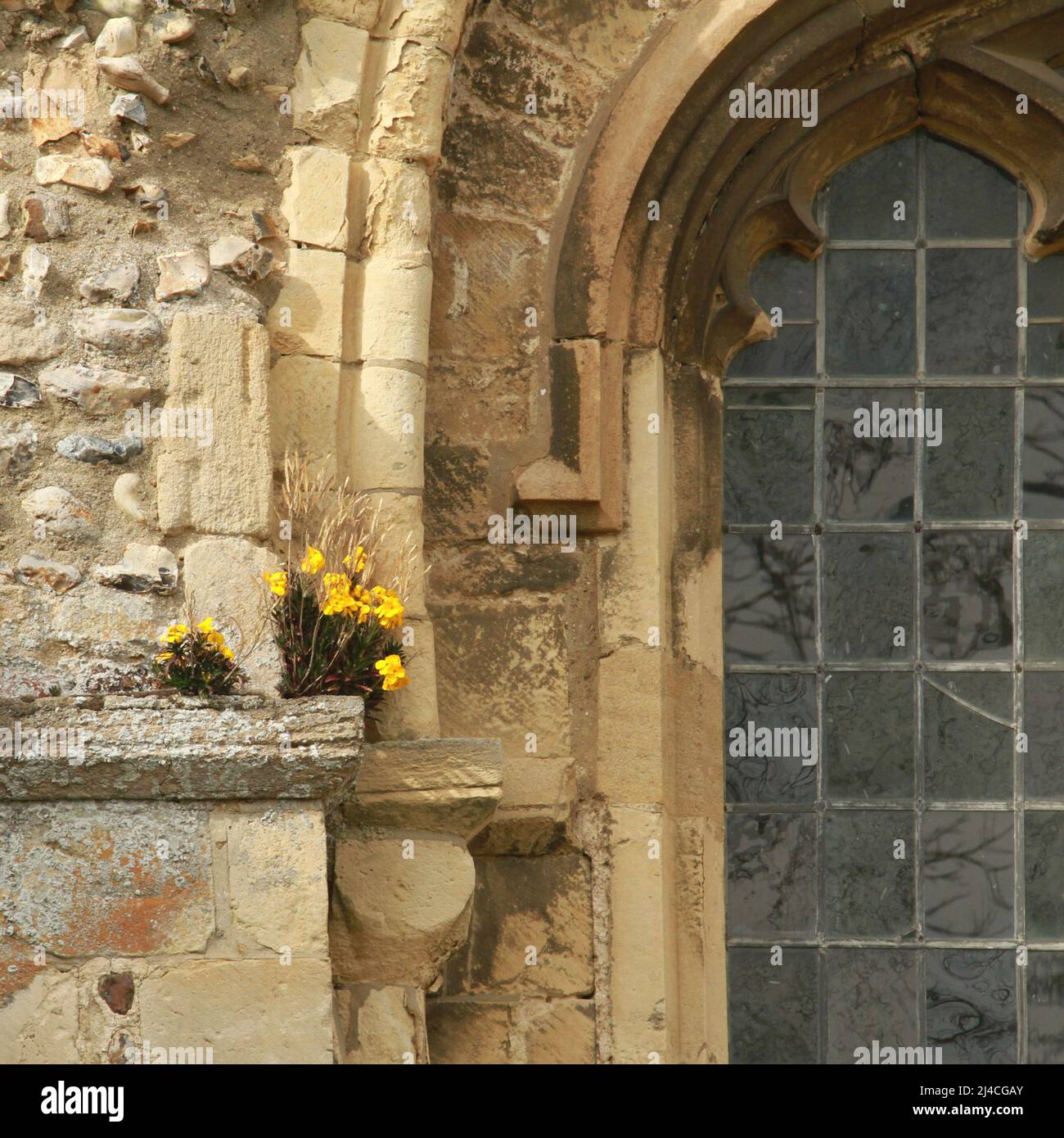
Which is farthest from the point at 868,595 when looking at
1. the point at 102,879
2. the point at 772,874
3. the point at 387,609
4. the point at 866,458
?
the point at 102,879

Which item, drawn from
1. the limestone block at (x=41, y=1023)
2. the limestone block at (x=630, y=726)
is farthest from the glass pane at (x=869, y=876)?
the limestone block at (x=41, y=1023)

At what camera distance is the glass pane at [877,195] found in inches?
191

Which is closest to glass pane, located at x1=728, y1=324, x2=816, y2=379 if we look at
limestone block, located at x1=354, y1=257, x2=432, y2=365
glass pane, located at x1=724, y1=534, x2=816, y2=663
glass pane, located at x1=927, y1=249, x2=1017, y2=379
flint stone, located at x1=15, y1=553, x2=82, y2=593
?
glass pane, located at x1=927, y1=249, x2=1017, y2=379

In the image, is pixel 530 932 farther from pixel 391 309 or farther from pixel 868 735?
pixel 391 309

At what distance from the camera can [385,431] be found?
411 cm

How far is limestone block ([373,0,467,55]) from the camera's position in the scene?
4.21 meters

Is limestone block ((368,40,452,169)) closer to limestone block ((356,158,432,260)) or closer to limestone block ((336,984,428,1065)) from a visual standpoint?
limestone block ((356,158,432,260))

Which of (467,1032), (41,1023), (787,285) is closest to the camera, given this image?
(41,1023)

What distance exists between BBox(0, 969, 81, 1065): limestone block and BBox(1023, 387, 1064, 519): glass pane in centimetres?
292

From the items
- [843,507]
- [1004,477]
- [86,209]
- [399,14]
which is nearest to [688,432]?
[843,507]

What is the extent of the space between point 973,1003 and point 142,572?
8.35 ft

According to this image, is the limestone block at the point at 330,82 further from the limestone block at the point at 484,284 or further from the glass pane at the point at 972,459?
the glass pane at the point at 972,459

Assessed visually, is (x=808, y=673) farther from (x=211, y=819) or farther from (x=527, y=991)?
(x=211, y=819)
